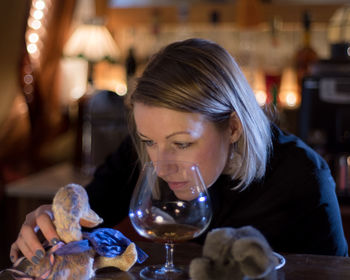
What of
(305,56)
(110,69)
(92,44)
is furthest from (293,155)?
(110,69)

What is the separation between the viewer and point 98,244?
897 mm

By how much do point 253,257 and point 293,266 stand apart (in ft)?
0.72

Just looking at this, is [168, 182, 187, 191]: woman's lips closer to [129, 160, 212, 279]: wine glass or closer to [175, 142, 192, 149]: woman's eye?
[129, 160, 212, 279]: wine glass

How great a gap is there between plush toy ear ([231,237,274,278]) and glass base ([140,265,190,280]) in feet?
0.48

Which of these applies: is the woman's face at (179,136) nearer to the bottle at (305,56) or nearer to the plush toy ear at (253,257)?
the plush toy ear at (253,257)

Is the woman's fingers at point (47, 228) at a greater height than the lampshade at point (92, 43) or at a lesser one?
lesser

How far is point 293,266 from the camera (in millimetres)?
927

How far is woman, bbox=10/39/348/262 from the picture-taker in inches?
45.4

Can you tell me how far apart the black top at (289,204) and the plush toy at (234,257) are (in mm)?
512

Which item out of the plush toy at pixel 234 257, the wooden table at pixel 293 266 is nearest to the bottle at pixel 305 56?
the wooden table at pixel 293 266

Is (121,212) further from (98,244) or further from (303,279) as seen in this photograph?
(303,279)

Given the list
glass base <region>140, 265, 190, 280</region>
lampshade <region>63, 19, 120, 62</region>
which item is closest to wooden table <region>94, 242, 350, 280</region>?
glass base <region>140, 265, 190, 280</region>

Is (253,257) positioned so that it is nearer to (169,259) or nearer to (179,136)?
(169,259)

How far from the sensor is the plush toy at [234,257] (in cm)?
73
